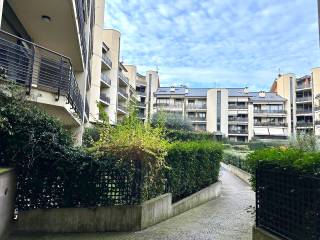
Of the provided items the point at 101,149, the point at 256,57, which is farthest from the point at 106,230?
the point at 256,57

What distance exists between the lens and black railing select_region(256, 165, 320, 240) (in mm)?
4617

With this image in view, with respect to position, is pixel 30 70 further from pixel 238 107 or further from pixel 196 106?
pixel 238 107

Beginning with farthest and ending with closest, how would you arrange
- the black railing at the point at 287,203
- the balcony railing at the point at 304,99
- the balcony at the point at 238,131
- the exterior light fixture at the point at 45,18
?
the balcony at the point at 238,131 < the balcony railing at the point at 304,99 < the exterior light fixture at the point at 45,18 < the black railing at the point at 287,203

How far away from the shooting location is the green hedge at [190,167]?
10220mm

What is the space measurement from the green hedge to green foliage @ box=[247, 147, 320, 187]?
357cm

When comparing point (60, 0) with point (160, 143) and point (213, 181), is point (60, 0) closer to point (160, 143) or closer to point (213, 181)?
point (160, 143)

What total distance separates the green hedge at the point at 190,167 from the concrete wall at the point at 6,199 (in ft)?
14.9

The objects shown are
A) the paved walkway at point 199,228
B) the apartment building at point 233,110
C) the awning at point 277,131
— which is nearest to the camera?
the paved walkway at point 199,228

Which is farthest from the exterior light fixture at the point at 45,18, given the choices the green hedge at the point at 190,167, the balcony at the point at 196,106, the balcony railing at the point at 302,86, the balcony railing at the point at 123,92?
the balcony railing at the point at 302,86

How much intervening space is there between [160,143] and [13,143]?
3709 millimetres

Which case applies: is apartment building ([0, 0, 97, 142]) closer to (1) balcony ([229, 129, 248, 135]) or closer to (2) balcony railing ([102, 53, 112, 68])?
(2) balcony railing ([102, 53, 112, 68])

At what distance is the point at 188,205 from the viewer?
1101cm

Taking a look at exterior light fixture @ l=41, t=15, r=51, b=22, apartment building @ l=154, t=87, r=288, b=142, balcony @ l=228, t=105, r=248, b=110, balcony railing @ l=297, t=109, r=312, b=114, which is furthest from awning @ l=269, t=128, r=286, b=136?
exterior light fixture @ l=41, t=15, r=51, b=22

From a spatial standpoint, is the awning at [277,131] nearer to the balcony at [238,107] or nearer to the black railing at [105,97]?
the balcony at [238,107]
